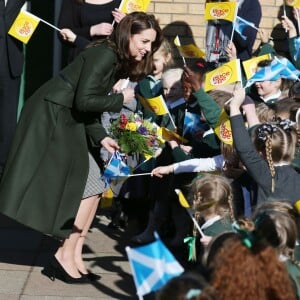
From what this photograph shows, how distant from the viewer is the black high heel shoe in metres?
6.26

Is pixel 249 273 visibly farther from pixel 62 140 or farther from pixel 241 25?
pixel 241 25

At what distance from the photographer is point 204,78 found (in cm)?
665

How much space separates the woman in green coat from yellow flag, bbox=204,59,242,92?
1.36 ft

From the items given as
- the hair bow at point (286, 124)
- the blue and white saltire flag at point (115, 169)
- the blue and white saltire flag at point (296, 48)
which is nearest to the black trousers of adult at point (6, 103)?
the blue and white saltire flag at point (115, 169)

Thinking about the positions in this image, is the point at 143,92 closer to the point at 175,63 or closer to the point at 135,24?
the point at 175,63

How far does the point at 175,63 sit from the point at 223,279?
550cm

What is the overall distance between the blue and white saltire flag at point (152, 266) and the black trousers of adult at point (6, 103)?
4.69 m

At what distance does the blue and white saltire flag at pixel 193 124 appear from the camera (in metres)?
6.89

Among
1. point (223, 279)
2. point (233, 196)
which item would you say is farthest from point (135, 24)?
point (223, 279)

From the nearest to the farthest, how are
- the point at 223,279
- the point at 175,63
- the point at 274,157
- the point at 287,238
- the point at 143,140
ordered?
the point at 223,279, the point at 287,238, the point at 274,157, the point at 143,140, the point at 175,63

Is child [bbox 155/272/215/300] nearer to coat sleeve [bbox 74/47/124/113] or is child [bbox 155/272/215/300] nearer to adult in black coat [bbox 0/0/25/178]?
coat sleeve [bbox 74/47/124/113]

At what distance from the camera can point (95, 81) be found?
585cm

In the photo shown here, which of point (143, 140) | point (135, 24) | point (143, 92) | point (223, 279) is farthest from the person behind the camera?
point (143, 92)

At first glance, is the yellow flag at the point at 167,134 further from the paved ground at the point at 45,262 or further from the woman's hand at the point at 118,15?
the woman's hand at the point at 118,15
